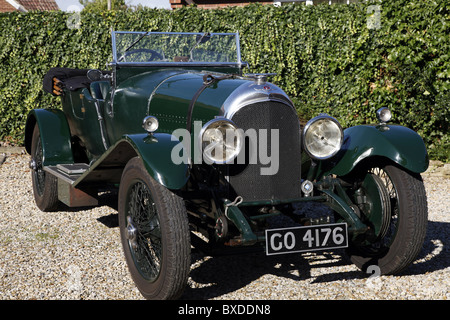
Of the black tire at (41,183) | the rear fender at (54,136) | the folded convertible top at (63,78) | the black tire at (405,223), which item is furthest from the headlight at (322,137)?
the black tire at (41,183)

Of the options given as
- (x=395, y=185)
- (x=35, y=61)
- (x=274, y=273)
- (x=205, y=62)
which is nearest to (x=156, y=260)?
(x=274, y=273)

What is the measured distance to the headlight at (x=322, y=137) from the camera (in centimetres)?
373

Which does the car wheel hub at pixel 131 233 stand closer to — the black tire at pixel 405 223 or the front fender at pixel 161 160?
the front fender at pixel 161 160

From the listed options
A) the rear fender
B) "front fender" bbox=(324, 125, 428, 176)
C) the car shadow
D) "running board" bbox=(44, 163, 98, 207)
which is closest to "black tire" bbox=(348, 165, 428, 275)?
"front fender" bbox=(324, 125, 428, 176)

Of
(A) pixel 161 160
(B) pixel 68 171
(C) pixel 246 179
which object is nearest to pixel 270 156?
(C) pixel 246 179

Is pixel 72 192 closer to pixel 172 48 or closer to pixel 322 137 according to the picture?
pixel 172 48

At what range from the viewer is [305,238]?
335 cm

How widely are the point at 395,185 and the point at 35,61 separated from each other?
23.5 feet

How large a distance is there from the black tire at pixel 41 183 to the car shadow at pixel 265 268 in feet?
6.96

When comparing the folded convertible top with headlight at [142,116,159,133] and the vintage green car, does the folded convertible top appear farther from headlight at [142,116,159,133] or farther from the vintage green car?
headlight at [142,116,159,133]

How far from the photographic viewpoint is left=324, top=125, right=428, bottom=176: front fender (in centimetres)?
374

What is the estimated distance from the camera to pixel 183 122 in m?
4.04

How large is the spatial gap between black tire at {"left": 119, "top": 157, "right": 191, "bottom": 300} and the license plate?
518 millimetres

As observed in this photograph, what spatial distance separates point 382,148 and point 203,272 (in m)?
1.61
